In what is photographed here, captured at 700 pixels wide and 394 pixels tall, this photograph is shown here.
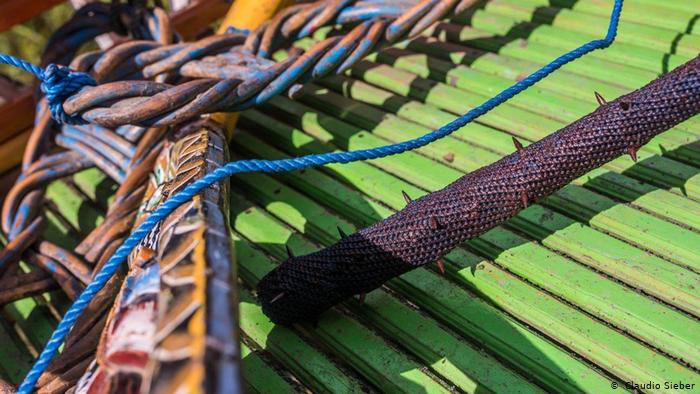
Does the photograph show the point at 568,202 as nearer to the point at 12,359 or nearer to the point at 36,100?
the point at 12,359

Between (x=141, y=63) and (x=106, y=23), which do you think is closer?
(x=141, y=63)

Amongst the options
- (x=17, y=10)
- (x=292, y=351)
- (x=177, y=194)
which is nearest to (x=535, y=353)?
(x=292, y=351)

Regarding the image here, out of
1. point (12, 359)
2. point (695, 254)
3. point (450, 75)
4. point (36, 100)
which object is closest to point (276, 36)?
point (450, 75)

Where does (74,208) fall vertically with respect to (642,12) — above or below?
below

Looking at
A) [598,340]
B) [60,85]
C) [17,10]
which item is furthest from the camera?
[17,10]

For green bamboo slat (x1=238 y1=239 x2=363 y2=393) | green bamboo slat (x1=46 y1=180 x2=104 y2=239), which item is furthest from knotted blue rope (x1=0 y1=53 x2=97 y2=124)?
green bamboo slat (x1=238 y1=239 x2=363 y2=393)

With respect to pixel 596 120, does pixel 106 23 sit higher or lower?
higher

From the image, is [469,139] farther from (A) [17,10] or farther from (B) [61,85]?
(A) [17,10]

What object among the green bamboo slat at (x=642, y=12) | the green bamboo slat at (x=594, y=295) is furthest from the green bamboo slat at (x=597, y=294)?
the green bamboo slat at (x=642, y=12)
